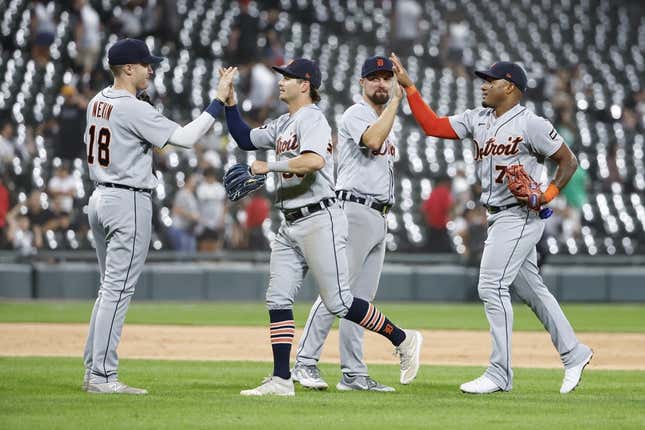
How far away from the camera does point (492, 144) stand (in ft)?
22.3

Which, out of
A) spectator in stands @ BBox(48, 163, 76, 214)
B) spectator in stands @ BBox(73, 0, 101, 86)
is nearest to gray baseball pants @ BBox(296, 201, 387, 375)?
spectator in stands @ BBox(48, 163, 76, 214)

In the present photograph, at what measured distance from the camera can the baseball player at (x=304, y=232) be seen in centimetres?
641

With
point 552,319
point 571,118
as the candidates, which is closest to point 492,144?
point 552,319

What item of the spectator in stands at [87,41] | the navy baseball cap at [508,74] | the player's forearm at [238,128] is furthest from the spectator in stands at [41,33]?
the navy baseball cap at [508,74]

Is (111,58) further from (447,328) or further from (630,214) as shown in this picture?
(630,214)

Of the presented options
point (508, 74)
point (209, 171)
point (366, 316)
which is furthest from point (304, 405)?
point (209, 171)

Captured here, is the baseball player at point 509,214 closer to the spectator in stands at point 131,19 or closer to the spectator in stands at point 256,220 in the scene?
the spectator in stands at point 256,220

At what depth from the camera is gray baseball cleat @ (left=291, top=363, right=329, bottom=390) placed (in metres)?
6.79

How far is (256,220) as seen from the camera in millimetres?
15969

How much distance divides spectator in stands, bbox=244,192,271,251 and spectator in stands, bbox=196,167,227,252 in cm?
35

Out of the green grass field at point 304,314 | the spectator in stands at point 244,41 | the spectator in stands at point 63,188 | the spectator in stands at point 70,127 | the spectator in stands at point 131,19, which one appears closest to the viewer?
the green grass field at point 304,314

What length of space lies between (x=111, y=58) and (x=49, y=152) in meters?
9.83

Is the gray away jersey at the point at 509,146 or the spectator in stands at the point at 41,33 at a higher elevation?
the spectator in stands at the point at 41,33

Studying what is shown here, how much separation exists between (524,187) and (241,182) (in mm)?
1548
